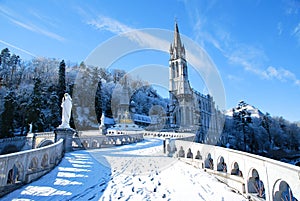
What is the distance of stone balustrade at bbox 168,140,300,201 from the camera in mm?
3861

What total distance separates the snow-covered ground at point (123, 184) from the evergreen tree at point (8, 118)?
25609 mm

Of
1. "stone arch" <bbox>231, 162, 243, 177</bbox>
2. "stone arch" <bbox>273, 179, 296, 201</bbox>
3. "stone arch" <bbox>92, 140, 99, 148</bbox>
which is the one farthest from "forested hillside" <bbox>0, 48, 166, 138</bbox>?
"stone arch" <bbox>273, 179, 296, 201</bbox>

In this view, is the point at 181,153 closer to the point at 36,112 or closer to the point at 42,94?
the point at 36,112

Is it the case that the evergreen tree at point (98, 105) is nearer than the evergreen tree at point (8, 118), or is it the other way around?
the evergreen tree at point (8, 118)

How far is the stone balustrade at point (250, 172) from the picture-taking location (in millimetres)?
3861

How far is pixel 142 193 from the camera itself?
17.9 ft

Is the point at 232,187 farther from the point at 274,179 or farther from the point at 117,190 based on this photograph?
the point at 117,190

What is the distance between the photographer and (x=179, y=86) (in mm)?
53250

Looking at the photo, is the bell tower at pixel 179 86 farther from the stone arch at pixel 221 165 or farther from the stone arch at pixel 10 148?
the stone arch at pixel 221 165

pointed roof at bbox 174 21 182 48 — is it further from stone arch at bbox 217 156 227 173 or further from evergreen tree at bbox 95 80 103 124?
stone arch at bbox 217 156 227 173

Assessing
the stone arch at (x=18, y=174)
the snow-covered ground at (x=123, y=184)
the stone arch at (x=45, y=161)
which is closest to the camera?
the snow-covered ground at (x=123, y=184)

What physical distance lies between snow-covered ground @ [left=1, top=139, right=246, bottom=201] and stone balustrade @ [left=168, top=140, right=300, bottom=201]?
1.10ft

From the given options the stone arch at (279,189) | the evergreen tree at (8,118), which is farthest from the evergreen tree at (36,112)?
the stone arch at (279,189)

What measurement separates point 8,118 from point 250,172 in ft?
111
